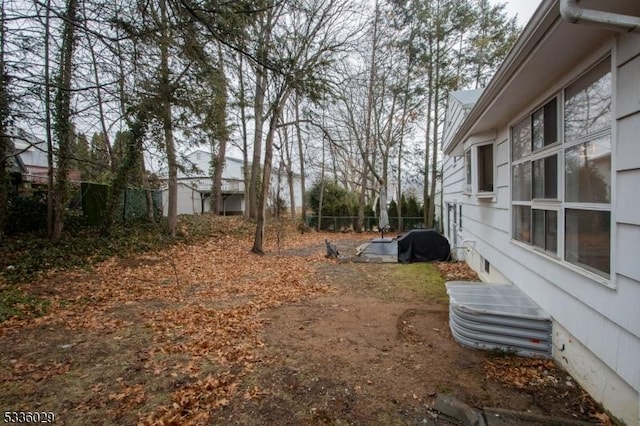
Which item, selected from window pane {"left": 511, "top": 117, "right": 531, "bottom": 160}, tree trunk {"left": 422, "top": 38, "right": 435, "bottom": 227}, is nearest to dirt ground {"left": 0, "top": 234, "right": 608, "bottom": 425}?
window pane {"left": 511, "top": 117, "right": 531, "bottom": 160}

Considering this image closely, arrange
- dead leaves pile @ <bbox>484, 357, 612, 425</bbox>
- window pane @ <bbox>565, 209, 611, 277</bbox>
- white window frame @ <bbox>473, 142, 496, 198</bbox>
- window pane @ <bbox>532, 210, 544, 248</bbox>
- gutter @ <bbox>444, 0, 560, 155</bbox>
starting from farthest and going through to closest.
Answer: white window frame @ <bbox>473, 142, 496, 198</bbox>
window pane @ <bbox>532, 210, 544, 248</bbox>
dead leaves pile @ <bbox>484, 357, 612, 425</bbox>
window pane @ <bbox>565, 209, 611, 277</bbox>
gutter @ <bbox>444, 0, 560, 155</bbox>

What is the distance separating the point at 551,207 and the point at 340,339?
257cm

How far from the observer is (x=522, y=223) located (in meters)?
3.84

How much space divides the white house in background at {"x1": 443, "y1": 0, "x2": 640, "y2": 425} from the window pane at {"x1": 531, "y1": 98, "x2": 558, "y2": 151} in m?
0.01

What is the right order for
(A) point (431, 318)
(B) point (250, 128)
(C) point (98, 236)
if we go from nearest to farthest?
(A) point (431, 318) < (C) point (98, 236) < (B) point (250, 128)

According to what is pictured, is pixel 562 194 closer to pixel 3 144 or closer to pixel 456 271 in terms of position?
pixel 456 271

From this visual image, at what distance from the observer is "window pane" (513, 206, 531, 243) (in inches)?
143

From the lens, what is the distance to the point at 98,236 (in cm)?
867

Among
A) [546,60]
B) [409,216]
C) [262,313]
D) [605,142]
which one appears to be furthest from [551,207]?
[409,216]

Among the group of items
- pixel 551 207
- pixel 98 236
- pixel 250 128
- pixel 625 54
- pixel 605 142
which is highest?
pixel 250 128

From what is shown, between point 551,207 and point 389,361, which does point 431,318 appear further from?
point 551,207

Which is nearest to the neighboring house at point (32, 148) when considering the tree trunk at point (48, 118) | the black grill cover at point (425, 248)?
the tree trunk at point (48, 118)

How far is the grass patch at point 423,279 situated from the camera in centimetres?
541

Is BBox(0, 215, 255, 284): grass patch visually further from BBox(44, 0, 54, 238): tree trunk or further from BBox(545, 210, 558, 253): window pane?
BBox(545, 210, 558, 253): window pane
